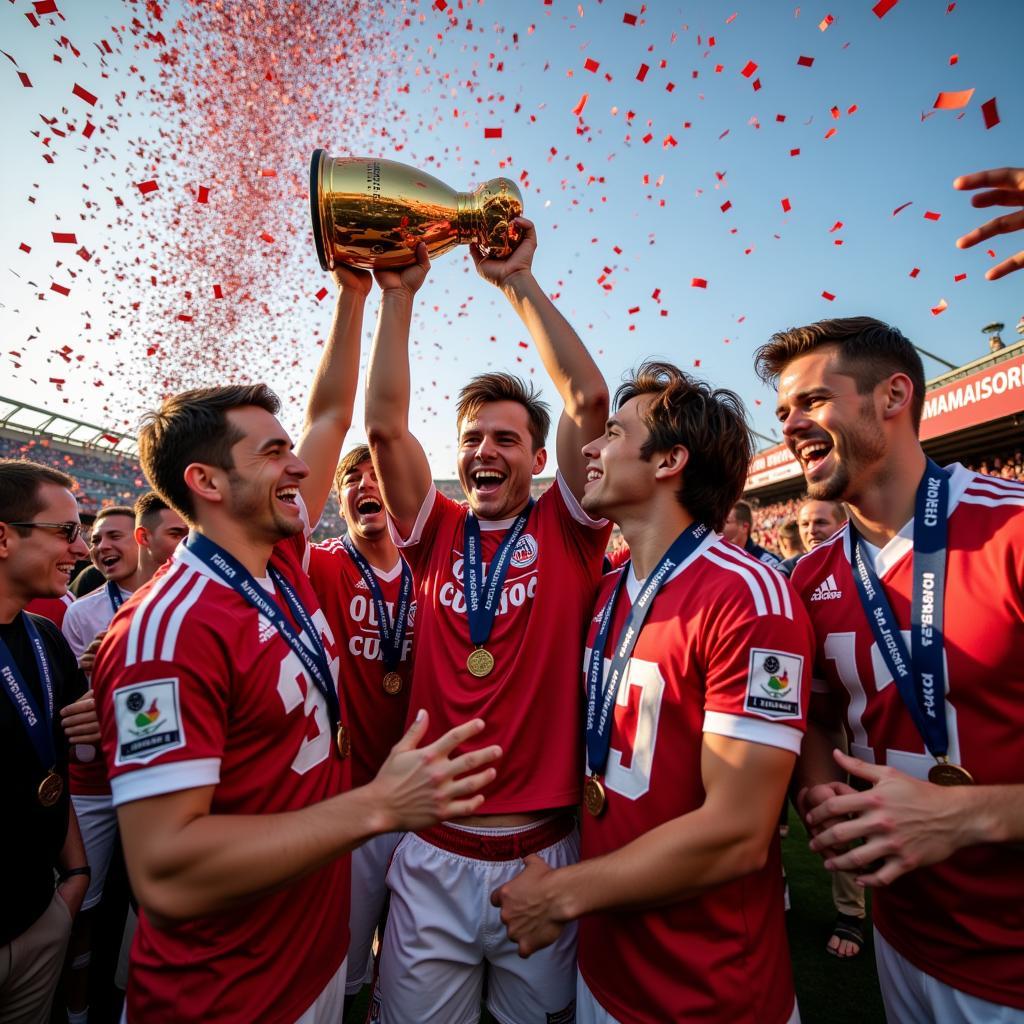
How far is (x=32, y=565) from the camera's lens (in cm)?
268

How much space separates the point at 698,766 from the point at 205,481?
1.75 m

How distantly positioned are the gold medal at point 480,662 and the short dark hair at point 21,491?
2016 millimetres

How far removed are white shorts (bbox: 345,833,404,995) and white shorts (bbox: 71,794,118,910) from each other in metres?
1.75

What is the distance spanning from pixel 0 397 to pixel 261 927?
32761mm

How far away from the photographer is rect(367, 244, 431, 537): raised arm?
258cm

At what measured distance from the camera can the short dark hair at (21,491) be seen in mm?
2773

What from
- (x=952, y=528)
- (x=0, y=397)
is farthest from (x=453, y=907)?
(x=0, y=397)

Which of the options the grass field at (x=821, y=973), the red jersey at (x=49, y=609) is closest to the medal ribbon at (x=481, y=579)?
the grass field at (x=821, y=973)

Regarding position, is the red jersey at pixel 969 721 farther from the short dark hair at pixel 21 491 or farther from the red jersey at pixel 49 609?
the red jersey at pixel 49 609

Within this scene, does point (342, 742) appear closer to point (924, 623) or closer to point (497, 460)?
point (497, 460)

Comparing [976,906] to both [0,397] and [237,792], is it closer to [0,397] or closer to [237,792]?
[237,792]

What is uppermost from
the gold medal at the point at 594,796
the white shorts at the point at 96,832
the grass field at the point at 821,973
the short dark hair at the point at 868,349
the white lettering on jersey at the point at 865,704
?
the short dark hair at the point at 868,349

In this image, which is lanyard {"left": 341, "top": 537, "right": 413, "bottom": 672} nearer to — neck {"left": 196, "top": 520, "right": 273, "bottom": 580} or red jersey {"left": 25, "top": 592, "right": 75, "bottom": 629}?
neck {"left": 196, "top": 520, "right": 273, "bottom": 580}

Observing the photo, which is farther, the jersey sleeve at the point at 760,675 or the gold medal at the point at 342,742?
the gold medal at the point at 342,742
